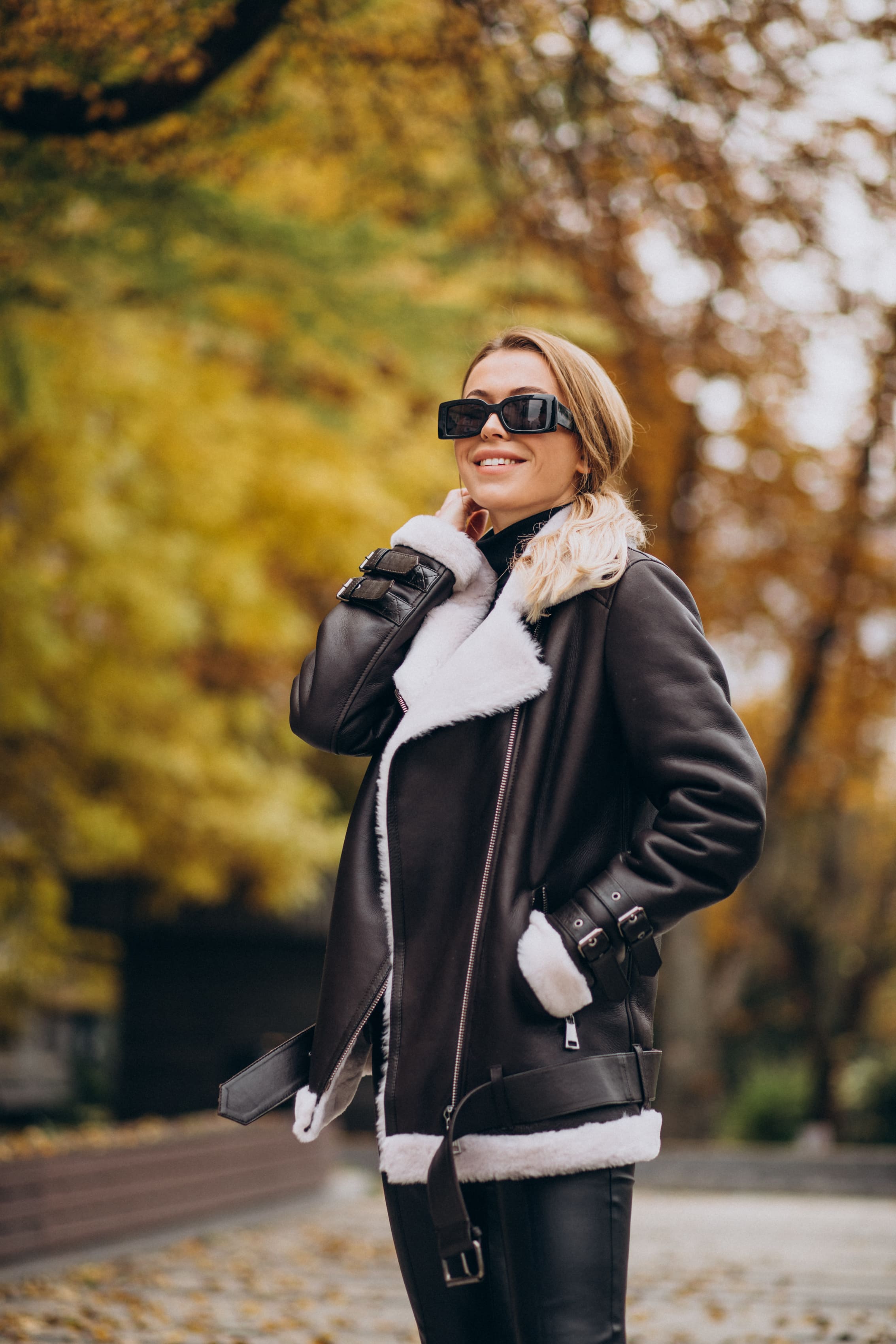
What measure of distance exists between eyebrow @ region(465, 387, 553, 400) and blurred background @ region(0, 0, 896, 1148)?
305cm

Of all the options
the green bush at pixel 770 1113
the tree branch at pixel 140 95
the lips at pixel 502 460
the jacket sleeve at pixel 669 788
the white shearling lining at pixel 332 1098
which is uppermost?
the tree branch at pixel 140 95

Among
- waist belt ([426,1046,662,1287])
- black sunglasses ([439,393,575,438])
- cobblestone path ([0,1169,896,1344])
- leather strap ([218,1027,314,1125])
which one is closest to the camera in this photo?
waist belt ([426,1046,662,1287])

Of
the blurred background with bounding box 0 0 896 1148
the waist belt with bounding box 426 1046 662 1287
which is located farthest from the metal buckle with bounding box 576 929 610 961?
the blurred background with bounding box 0 0 896 1148

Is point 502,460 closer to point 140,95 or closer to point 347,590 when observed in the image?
point 347,590

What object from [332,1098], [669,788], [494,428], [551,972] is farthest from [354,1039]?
[494,428]

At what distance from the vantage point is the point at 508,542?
263 centimetres

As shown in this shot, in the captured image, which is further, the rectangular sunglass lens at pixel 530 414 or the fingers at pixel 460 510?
the fingers at pixel 460 510

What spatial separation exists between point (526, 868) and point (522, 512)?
680 mm

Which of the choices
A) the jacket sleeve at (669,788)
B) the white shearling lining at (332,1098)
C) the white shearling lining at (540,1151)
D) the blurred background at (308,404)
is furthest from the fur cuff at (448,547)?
the blurred background at (308,404)

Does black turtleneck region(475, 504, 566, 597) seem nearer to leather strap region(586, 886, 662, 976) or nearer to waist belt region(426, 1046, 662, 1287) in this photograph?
leather strap region(586, 886, 662, 976)

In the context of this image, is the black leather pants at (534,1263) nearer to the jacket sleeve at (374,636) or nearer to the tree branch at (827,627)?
the jacket sleeve at (374,636)

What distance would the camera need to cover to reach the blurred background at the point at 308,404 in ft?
20.2

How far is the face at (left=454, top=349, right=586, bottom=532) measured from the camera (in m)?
2.51

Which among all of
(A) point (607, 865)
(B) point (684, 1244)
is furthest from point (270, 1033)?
(A) point (607, 865)
